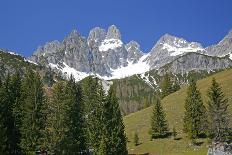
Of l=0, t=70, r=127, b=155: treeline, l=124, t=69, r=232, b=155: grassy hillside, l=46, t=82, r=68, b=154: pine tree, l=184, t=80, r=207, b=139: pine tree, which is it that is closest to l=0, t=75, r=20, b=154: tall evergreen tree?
l=0, t=70, r=127, b=155: treeline

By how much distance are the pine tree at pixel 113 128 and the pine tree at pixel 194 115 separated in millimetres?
24909

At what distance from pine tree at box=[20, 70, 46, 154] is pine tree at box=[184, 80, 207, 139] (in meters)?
34.6

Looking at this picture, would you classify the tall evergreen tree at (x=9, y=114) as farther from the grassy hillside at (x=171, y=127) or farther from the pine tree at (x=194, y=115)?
the pine tree at (x=194, y=115)

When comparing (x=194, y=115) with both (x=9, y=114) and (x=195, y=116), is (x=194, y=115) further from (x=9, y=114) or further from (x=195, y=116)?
(x=9, y=114)

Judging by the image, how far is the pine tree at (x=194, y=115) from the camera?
90.0 metres

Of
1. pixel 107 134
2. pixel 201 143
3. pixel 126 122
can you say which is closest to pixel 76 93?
pixel 107 134

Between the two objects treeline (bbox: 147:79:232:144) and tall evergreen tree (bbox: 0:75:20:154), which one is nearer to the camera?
tall evergreen tree (bbox: 0:75:20:154)

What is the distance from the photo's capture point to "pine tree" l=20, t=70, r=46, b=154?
67.0 metres

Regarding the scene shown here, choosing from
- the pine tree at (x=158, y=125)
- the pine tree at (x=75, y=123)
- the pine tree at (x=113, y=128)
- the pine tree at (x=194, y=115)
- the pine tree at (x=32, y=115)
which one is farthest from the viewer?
the pine tree at (x=158, y=125)

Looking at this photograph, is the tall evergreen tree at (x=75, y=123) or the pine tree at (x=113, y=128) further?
A: the tall evergreen tree at (x=75, y=123)

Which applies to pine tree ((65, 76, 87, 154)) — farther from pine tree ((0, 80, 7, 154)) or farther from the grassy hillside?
the grassy hillside

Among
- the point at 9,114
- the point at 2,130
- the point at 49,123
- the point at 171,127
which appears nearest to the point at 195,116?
the point at 171,127

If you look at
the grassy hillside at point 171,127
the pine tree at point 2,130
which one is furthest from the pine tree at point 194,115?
the pine tree at point 2,130

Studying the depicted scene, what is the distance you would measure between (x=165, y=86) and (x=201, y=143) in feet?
278
